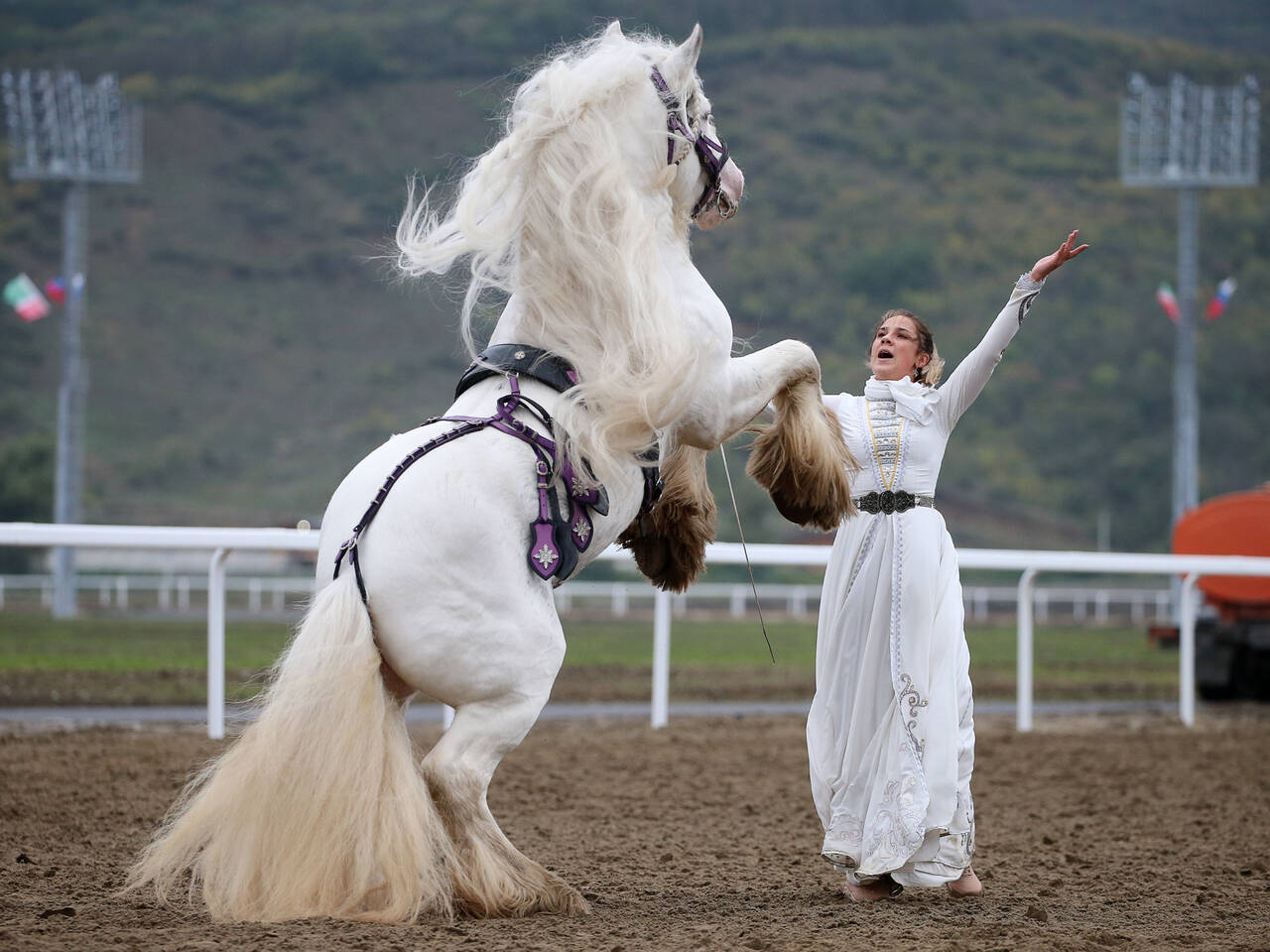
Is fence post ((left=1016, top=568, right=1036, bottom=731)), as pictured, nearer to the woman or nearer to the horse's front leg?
the woman

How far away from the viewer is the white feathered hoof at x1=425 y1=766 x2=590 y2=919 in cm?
414

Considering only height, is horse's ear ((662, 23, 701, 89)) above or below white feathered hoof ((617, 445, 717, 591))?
above

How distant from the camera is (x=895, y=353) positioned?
17.6ft

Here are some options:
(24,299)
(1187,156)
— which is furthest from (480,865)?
(1187,156)

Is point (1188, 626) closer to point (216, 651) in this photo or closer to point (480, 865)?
point (216, 651)

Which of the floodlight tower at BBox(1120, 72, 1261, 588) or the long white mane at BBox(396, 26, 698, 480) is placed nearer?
the long white mane at BBox(396, 26, 698, 480)

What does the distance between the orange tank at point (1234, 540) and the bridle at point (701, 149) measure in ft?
37.1

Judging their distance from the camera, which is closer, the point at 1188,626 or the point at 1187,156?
the point at 1188,626

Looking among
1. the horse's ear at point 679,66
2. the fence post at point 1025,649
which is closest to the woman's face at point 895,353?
the horse's ear at point 679,66

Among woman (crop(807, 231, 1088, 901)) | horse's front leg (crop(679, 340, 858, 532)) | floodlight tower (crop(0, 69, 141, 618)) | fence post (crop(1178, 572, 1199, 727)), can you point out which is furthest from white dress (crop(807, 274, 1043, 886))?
floodlight tower (crop(0, 69, 141, 618))

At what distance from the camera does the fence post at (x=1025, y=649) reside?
33.8 ft

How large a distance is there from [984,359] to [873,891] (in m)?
1.76

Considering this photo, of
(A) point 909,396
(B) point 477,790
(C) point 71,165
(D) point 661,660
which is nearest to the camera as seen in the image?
(B) point 477,790

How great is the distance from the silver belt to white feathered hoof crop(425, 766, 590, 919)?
1698mm
